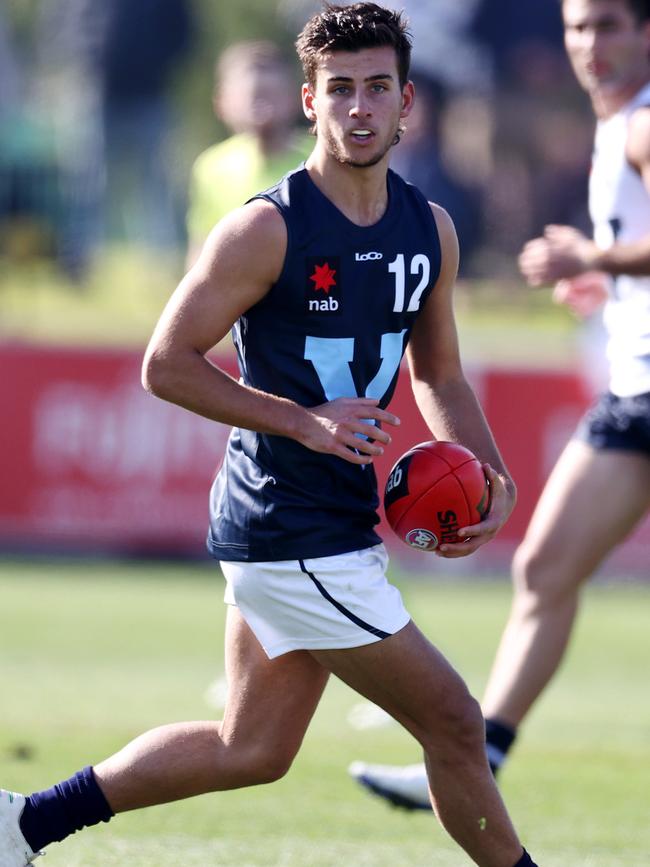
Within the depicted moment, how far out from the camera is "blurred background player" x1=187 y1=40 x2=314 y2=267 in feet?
28.7

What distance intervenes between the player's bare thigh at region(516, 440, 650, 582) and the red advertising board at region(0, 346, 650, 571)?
6591 mm

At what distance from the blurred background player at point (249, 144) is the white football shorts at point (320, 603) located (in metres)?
4.18

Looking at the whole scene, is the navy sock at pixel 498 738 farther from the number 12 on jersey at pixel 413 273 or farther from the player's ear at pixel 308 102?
the player's ear at pixel 308 102

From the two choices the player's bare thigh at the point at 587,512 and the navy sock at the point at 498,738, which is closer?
the navy sock at the point at 498,738

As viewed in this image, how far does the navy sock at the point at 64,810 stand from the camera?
4.88 m

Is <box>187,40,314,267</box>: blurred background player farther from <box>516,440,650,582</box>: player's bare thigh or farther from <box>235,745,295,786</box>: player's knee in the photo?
<box>235,745,295,786</box>: player's knee

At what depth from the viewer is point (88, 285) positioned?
2225cm

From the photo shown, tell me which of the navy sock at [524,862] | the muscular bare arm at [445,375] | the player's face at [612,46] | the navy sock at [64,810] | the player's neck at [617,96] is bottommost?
the navy sock at [524,862]

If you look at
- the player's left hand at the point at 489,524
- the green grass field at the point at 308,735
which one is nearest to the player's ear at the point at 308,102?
the player's left hand at the point at 489,524

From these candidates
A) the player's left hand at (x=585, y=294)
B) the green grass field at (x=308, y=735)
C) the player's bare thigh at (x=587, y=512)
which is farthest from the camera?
the player's left hand at (x=585, y=294)

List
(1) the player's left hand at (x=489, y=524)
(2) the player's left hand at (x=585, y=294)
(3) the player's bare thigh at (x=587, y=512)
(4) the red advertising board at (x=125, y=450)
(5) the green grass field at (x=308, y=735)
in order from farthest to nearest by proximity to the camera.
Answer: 1. (4) the red advertising board at (x=125, y=450)
2. (2) the player's left hand at (x=585, y=294)
3. (3) the player's bare thigh at (x=587, y=512)
4. (5) the green grass field at (x=308, y=735)
5. (1) the player's left hand at (x=489, y=524)

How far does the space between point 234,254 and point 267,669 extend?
44.6 inches

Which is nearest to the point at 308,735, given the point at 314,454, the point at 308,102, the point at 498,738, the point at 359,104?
the point at 498,738

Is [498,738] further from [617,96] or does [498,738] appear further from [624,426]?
[617,96]
